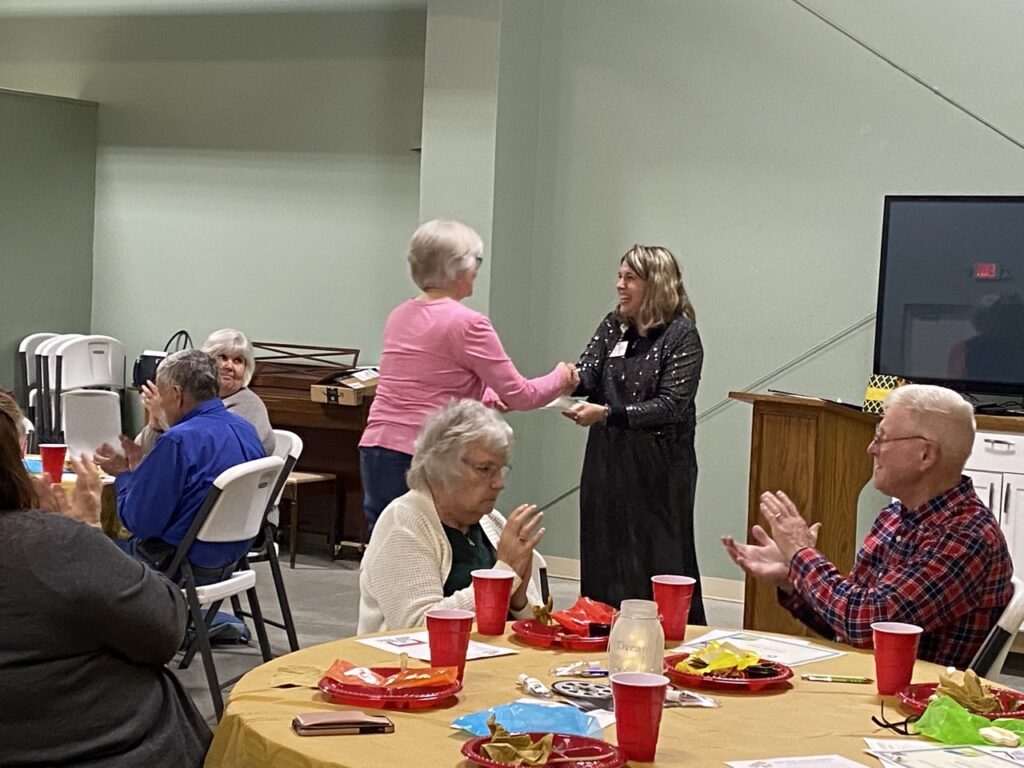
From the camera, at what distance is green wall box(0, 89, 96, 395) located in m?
8.58

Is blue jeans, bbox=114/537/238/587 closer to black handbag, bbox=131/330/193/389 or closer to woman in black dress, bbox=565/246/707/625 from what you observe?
woman in black dress, bbox=565/246/707/625

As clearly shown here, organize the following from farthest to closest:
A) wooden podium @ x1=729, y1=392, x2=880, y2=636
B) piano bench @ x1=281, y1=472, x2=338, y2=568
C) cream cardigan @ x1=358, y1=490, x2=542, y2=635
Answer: piano bench @ x1=281, y1=472, x2=338, y2=568 < wooden podium @ x1=729, y1=392, x2=880, y2=636 < cream cardigan @ x1=358, y1=490, x2=542, y2=635

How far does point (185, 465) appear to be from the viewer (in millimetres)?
4457

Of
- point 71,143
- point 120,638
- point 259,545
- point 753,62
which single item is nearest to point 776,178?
point 753,62

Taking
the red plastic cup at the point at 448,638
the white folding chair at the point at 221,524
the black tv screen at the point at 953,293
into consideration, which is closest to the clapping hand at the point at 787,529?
the red plastic cup at the point at 448,638

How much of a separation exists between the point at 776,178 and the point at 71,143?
172 inches

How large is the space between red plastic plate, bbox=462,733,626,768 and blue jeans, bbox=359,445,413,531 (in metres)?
2.46

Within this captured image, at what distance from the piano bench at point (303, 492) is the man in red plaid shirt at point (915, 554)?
4524 mm

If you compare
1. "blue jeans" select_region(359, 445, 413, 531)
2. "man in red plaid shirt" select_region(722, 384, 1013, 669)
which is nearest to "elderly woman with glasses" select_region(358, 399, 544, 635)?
"man in red plaid shirt" select_region(722, 384, 1013, 669)

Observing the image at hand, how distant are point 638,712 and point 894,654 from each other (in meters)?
0.64

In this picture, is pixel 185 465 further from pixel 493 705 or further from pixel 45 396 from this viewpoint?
pixel 45 396

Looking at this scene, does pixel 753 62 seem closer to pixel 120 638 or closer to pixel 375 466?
pixel 375 466

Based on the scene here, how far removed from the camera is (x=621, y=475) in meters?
5.06

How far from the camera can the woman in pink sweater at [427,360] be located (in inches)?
176
